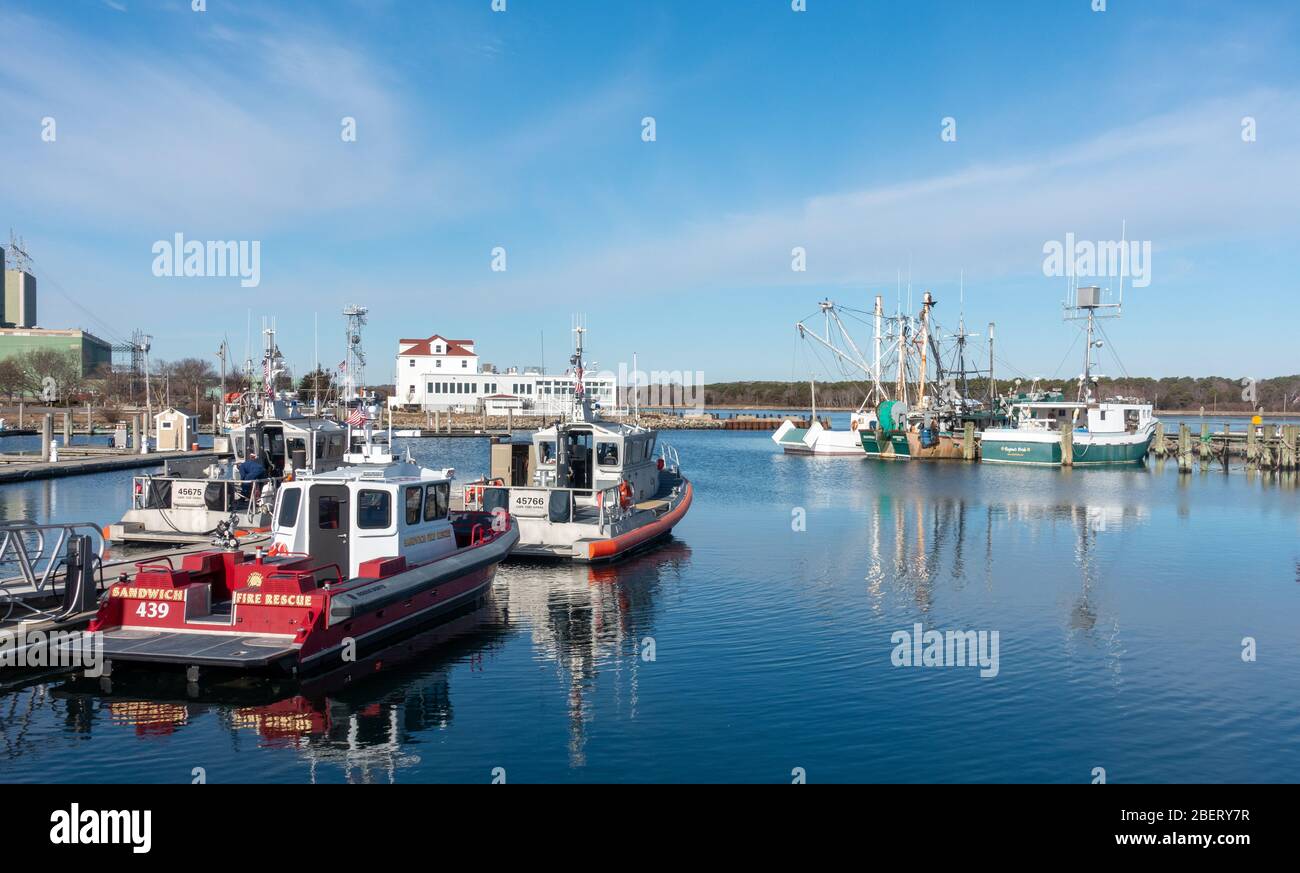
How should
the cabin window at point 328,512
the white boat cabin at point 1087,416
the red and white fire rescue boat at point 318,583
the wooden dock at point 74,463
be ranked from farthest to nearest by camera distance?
the white boat cabin at point 1087,416 < the wooden dock at point 74,463 < the cabin window at point 328,512 < the red and white fire rescue boat at point 318,583

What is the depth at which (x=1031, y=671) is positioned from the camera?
15.9 meters

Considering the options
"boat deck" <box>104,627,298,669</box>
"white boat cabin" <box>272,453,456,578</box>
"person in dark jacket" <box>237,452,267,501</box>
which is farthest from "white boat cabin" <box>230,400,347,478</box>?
"boat deck" <box>104,627,298,669</box>

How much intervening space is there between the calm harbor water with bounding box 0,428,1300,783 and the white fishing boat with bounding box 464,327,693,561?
0.78 metres

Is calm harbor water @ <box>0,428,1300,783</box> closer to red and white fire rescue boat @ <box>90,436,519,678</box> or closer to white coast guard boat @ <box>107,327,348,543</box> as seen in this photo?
red and white fire rescue boat @ <box>90,436,519,678</box>

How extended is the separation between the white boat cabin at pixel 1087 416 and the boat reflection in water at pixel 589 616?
49.1m

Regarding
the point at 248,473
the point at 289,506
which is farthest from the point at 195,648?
the point at 248,473

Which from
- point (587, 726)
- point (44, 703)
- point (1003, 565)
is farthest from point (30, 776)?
point (1003, 565)

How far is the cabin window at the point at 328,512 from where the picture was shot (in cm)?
1666

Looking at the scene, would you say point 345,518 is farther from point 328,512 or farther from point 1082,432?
point 1082,432

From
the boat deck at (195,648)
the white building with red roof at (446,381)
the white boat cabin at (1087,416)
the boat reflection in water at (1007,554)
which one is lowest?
the boat reflection in water at (1007,554)

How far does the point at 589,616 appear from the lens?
19.8 m

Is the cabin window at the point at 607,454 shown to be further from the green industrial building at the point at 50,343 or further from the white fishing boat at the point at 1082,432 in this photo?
the green industrial building at the point at 50,343

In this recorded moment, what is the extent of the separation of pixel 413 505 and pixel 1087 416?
6135 centimetres

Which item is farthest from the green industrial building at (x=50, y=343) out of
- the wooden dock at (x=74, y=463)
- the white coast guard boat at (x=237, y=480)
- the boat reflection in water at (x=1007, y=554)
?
the boat reflection in water at (x=1007, y=554)
